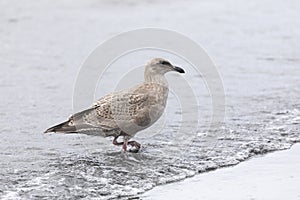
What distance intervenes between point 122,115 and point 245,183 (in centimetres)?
161

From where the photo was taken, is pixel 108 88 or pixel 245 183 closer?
pixel 245 183

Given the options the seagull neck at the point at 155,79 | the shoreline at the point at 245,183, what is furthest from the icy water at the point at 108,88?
the seagull neck at the point at 155,79

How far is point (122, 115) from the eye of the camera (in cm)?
857

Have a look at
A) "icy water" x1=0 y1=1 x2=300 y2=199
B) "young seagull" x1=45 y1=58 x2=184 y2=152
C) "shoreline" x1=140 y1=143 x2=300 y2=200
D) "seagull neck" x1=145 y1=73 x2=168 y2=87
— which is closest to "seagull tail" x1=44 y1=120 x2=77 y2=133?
"young seagull" x1=45 y1=58 x2=184 y2=152

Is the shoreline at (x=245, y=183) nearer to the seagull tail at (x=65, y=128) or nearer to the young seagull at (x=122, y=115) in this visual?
the young seagull at (x=122, y=115)

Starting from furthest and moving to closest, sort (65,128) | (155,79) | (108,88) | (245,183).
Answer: (108,88)
(155,79)
(65,128)
(245,183)

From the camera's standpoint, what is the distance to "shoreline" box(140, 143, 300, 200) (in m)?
7.31

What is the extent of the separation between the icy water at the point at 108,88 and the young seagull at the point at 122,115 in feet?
0.93

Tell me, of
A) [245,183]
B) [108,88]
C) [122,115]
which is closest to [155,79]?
[122,115]

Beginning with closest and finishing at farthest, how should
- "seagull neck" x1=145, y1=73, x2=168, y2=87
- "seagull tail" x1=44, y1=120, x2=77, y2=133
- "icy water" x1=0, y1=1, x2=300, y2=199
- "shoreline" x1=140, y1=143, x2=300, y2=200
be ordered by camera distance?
"shoreline" x1=140, y1=143, x2=300, y2=200
"icy water" x1=0, y1=1, x2=300, y2=199
"seagull tail" x1=44, y1=120, x2=77, y2=133
"seagull neck" x1=145, y1=73, x2=168, y2=87

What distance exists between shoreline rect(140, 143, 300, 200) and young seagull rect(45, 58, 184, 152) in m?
0.91

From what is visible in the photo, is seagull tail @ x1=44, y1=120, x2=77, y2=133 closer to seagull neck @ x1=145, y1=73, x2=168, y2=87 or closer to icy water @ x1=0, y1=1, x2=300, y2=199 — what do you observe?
icy water @ x1=0, y1=1, x2=300, y2=199

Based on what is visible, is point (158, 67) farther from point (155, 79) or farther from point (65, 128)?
point (65, 128)

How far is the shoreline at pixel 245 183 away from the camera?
731cm
